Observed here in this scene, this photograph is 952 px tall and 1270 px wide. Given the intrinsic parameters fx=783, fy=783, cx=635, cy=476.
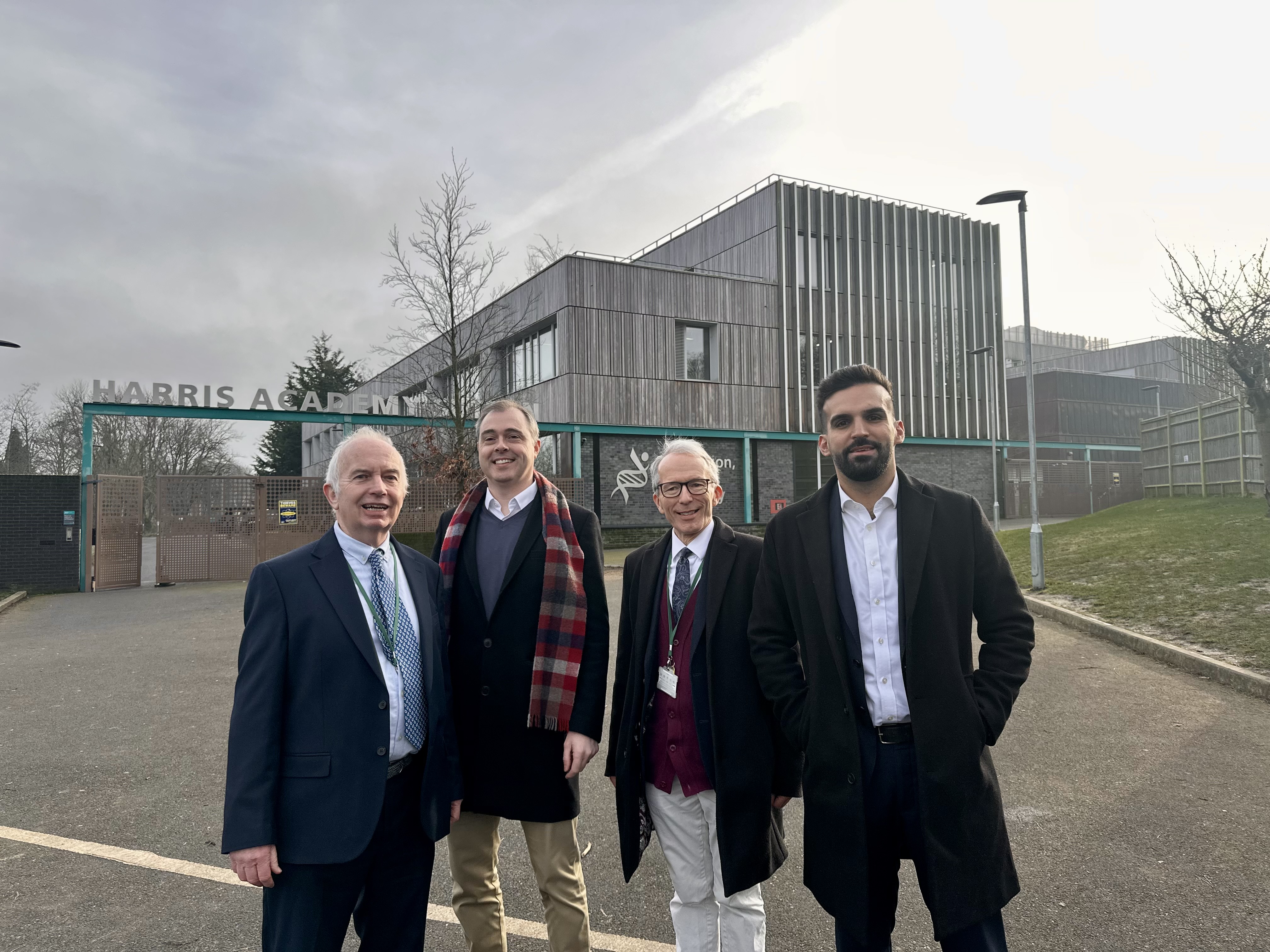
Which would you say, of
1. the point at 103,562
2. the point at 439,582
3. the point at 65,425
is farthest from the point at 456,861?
the point at 65,425

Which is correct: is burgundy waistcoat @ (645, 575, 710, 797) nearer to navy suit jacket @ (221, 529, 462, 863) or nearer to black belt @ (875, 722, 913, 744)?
black belt @ (875, 722, 913, 744)

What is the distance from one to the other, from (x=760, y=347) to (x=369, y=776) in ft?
91.7

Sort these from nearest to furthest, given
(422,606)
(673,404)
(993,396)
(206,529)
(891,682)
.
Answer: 1. (891,682)
2. (422,606)
3. (206,529)
4. (673,404)
5. (993,396)

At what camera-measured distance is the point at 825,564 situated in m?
2.51

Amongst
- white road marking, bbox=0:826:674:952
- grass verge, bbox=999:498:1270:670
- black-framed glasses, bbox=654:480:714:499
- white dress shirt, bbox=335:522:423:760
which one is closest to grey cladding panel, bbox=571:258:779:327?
grass verge, bbox=999:498:1270:670

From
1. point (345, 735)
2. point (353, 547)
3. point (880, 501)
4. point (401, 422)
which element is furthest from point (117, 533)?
point (880, 501)

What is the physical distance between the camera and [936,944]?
3.15 meters

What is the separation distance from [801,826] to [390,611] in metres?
3.07

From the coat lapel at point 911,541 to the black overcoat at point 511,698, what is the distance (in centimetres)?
100

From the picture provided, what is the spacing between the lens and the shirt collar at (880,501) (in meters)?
2.55

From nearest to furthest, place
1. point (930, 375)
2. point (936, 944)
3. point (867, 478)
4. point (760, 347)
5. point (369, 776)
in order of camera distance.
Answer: point (369, 776)
point (867, 478)
point (936, 944)
point (760, 347)
point (930, 375)

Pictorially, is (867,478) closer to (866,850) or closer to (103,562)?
(866,850)

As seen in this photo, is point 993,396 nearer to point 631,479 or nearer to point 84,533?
point 631,479

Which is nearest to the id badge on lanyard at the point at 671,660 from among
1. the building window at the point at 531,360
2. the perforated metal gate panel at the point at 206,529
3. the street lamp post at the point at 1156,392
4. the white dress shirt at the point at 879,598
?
the white dress shirt at the point at 879,598
